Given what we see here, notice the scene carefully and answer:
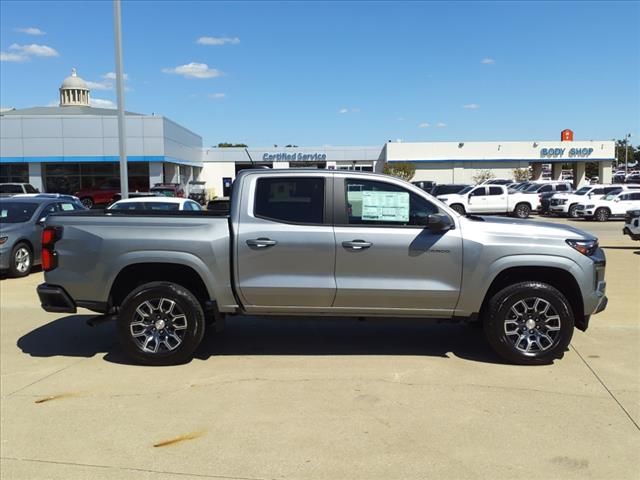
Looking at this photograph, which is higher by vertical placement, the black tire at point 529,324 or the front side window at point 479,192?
the front side window at point 479,192

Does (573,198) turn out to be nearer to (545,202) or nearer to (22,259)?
(545,202)

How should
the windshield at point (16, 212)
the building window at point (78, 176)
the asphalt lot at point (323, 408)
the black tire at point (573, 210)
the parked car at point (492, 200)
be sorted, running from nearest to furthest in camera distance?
the asphalt lot at point (323, 408) < the windshield at point (16, 212) < the black tire at point (573, 210) < the parked car at point (492, 200) < the building window at point (78, 176)

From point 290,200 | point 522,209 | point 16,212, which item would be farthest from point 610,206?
point 290,200

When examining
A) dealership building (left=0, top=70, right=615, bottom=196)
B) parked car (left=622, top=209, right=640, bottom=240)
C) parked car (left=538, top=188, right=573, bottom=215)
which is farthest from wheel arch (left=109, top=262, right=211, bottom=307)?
parked car (left=538, top=188, right=573, bottom=215)

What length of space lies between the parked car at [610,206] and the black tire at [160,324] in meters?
26.3

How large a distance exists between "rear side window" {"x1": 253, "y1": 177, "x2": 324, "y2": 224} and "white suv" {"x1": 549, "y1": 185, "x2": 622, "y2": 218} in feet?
86.2

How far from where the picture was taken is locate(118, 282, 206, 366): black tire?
5.46m

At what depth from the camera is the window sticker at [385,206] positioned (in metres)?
5.47

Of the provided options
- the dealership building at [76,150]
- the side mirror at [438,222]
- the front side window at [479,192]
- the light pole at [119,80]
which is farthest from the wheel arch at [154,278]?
the dealership building at [76,150]

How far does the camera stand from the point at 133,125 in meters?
40.1

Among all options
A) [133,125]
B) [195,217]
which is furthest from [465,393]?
[133,125]

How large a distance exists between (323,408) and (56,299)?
9.62 ft

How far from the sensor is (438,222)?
5.22 meters

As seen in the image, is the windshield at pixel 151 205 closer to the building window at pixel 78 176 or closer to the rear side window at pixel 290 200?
the rear side window at pixel 290 200
